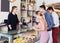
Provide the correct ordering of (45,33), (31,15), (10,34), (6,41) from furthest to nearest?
1. (31,15)
2. (45,33)
3. (6,41)
4. (10,34)

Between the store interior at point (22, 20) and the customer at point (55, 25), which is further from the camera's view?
the customer at point (55, 25)

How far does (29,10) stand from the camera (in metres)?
8.58

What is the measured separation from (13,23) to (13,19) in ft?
0.45

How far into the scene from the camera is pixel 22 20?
799cm

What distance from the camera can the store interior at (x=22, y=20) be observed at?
3254mm

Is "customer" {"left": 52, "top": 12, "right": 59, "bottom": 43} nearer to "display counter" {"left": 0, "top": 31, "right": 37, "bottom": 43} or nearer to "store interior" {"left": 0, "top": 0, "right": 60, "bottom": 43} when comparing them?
"store interior" {"left": 0, "top": 0, "right": 60, "bottom": 43}

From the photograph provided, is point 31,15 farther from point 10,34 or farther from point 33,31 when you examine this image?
point 10,34

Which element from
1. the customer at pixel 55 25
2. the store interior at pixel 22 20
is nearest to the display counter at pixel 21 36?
the store interior at pixel 22 20

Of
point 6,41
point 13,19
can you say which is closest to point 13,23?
point 13,19

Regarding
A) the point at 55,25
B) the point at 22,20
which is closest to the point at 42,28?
the point at 55,25

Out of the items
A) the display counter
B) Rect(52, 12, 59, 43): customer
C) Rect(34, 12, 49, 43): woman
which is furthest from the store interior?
Rect(52, 12, 59, 43): customer

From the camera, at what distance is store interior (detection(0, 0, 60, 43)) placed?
3.25 m

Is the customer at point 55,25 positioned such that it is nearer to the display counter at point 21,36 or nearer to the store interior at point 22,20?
the store interior at point 22,20

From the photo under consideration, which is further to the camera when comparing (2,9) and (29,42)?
(2,9)
